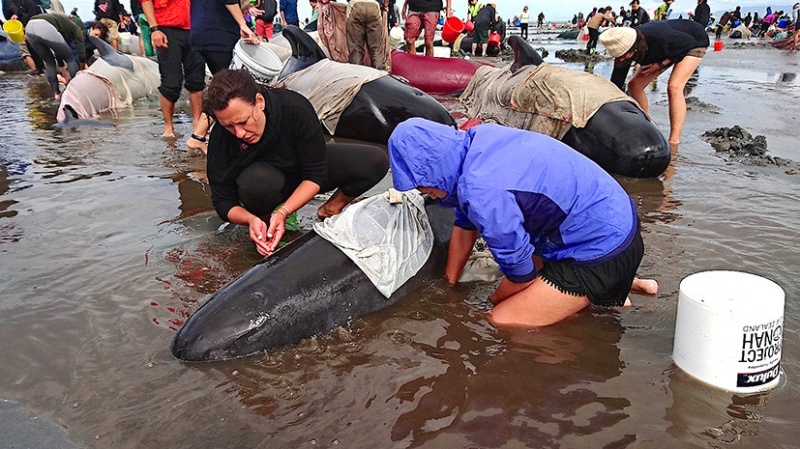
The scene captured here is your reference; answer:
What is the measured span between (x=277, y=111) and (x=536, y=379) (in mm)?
2096

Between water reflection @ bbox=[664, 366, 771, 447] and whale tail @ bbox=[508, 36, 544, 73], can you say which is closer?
water reflection @ bbox=[664, 366, 771, 447]

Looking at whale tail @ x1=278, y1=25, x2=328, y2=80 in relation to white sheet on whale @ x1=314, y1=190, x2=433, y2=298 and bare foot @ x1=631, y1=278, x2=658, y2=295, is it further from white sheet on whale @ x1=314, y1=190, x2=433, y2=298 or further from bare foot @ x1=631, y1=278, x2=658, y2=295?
bare foot @ x1=631, y1=278, x2=658, y2=295

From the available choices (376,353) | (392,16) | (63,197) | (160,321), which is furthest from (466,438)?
(392,16)

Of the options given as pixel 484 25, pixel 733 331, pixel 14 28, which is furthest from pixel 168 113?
pixel 484 25

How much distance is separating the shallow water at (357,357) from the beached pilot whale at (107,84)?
13.6ft

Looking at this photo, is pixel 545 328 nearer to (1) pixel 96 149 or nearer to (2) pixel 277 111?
(2) pixel 277 111

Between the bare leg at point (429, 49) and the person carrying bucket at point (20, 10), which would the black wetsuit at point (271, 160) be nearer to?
the bare leg at point (429, 49)

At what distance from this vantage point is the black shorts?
120 inches

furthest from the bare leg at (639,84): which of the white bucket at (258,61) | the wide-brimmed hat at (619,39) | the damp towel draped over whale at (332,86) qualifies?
the white bucket at (258,61)

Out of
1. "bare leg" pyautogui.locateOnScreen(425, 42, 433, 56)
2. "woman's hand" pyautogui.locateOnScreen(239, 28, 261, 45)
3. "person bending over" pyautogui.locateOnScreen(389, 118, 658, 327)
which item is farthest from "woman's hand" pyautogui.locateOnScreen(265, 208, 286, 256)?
"bare leg" pyautogui.locateOnScreen(425, 42, 433, 56)

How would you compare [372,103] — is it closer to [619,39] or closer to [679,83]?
[619,39]

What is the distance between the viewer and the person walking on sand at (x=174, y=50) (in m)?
6.31

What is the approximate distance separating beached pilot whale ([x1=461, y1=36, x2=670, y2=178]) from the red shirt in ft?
11.3

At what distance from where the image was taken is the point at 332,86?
7.05m
